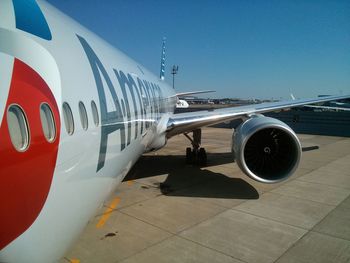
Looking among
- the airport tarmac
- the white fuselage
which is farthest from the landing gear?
the white fuselage

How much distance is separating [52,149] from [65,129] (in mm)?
284

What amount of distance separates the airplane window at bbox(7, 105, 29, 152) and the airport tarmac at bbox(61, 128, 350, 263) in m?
3.14

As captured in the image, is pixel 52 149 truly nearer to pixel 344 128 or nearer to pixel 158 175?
pixel 158 175

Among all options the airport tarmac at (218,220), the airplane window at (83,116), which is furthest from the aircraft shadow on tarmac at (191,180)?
the airplane window at (83,116)

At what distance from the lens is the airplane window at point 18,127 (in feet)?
6.48

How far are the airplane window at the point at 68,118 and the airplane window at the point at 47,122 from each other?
0.22 metres

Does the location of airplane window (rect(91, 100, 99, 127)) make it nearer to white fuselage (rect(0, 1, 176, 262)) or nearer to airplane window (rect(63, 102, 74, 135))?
white fuselage (rect(0, 1, 176, 262))

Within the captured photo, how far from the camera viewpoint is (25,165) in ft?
6.72

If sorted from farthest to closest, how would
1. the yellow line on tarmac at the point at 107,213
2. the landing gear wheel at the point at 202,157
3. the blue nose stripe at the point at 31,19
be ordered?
the landing gear wheel at the point at 202,157 → the yellow line on tarmac at the point at 107,213 → the blue nose stripe at the point at 31,19

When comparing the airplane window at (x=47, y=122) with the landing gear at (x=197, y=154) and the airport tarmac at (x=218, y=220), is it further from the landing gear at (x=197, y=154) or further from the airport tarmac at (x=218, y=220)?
the landing gear at (x=197, y=154)

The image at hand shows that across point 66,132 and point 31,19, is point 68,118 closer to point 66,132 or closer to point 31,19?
point 66,132

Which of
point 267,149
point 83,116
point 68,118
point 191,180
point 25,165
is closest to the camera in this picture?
point 25,165

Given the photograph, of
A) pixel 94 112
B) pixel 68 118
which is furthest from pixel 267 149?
pixel 68 118

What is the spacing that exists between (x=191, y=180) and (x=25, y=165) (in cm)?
768
